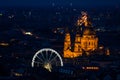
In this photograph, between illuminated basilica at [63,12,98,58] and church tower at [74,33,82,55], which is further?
church tower at [74,33,82,55]

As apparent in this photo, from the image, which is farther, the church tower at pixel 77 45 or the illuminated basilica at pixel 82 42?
the church tower at pixel 77 45

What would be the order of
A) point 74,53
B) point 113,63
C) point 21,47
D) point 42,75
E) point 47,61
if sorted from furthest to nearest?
point 21,47
point 74,53
point 113,63
point 47,61
point 42,75

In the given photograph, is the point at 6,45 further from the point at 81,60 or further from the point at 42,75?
the point at 42,75

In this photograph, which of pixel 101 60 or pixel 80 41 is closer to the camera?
pixel 101 60

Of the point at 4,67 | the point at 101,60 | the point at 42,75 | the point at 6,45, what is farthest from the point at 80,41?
the point at 42,75

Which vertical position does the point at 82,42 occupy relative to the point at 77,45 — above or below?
above

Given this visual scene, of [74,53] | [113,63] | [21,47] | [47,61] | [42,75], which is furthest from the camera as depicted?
[21,47]

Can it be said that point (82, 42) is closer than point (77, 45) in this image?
No
